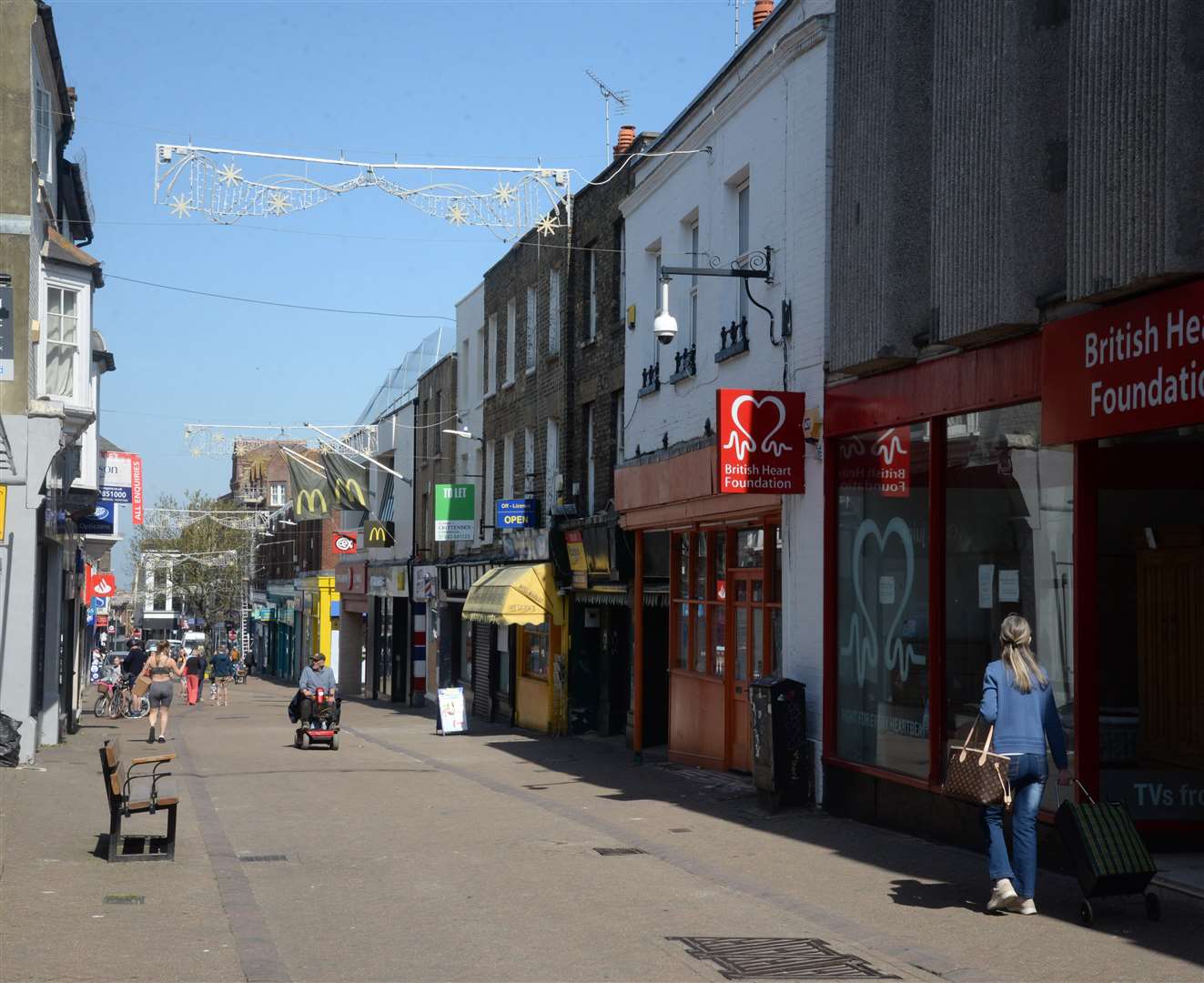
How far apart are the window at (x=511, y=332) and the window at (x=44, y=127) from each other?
1105cm

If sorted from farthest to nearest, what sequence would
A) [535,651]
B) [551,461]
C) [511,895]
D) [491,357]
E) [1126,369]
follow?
[491,357]
[535,651]
[551,461]
[511,895]
[1126,369]

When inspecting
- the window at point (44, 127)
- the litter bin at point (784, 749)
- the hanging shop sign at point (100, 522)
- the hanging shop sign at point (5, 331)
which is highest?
the window at point (44, 127)

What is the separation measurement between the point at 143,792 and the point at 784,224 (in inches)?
344

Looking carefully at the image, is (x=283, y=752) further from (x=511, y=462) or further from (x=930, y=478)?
(x=930, y=478)

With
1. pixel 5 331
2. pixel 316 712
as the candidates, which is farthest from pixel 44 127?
pixel 316 712

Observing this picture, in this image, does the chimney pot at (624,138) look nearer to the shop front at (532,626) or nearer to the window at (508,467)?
the window at (508,467)

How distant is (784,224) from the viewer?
52.7ft

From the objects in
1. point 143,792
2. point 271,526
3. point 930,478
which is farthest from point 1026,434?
point 271,526

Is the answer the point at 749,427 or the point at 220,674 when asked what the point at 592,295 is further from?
the point at 220,674

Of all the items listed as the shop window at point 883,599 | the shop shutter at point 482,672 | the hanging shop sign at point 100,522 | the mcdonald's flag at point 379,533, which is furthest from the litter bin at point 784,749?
the mcdonald's flag at point 379,533

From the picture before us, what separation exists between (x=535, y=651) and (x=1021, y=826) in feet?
67.9

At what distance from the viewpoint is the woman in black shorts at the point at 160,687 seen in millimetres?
25812

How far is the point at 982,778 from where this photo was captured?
9.09 meters

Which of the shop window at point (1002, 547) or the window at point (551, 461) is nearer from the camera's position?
the shop window at point (1002, 547)
